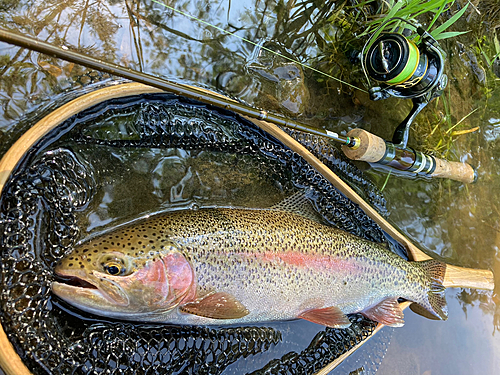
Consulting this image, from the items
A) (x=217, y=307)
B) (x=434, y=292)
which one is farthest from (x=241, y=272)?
(x=434, y=292)

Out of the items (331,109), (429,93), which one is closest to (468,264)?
(429,93)

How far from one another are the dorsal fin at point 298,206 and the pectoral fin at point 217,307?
0.73 metres

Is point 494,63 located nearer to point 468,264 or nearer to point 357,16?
point 357,16

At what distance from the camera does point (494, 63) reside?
386cm

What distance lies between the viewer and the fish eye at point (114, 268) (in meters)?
1.72

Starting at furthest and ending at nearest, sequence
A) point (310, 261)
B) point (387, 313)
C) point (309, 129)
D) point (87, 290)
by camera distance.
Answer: point (387, 313) < point (310, 261) < point (309, 129) < point (87, 290)

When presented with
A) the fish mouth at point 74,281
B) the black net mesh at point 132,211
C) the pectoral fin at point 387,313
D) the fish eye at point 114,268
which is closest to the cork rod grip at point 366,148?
the black net mesh at point 132,211

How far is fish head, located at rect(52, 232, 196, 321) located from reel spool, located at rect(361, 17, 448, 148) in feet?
6.39

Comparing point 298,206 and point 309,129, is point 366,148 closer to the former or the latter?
point 309,129

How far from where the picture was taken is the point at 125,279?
174cm

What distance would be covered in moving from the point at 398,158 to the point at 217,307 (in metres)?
1.74

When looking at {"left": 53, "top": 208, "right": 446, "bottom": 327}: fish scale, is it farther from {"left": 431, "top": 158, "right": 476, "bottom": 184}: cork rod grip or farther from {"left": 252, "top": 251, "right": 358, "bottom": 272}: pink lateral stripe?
{"left": 431, "top": 158, "right": 476, "bottom": 184}: cork rod grip

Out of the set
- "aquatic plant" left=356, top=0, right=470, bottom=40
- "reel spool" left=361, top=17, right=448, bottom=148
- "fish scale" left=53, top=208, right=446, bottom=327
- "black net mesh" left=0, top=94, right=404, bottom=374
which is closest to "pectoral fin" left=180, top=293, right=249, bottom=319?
"fish scale" left=53, top=208, right=446, bottom=327

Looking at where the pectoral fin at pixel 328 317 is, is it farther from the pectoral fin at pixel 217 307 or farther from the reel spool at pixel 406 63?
the reel spool at pixel 406 63
